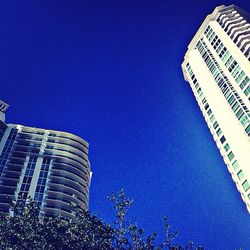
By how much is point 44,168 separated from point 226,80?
201 ft

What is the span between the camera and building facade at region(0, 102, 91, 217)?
95375 mm

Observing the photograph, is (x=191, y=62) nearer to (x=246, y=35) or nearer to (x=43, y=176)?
(x=246, y=35)

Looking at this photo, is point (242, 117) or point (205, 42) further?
point (205, 42)

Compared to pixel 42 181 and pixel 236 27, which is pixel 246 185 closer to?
pixel 236 27

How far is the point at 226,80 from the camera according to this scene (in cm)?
7006

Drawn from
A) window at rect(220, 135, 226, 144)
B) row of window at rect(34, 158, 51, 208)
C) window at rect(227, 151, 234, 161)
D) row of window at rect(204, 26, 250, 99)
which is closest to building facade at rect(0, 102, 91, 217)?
row of window at rect(34, 158, 51, 208)

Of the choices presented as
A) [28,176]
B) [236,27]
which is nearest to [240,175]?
[236,27]

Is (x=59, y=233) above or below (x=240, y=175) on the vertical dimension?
below

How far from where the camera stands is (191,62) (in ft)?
287

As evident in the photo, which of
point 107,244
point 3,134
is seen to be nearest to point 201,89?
point 107,244

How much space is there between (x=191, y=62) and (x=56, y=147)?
51.8 meters

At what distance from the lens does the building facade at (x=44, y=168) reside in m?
95.4

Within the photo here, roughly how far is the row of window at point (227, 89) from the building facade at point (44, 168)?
48.9m

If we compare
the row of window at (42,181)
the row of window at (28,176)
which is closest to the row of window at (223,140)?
the row of window at (42,181)
